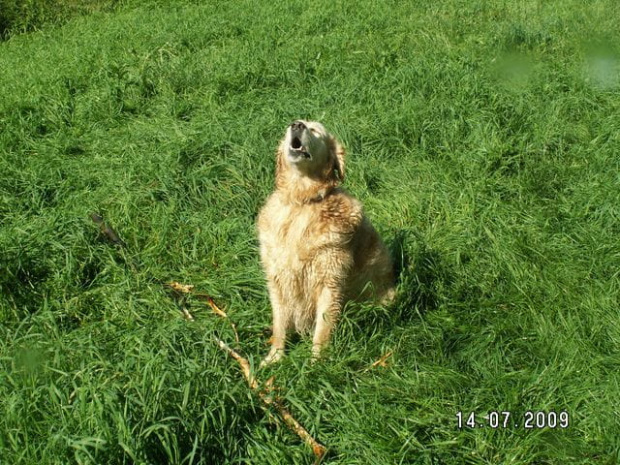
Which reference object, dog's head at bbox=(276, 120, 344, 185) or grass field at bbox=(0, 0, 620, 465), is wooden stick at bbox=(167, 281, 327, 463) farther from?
dog's head at bbox=(276, 120, 344, 185)

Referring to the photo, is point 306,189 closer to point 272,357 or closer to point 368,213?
point 272,357

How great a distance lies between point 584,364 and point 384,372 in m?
0.99

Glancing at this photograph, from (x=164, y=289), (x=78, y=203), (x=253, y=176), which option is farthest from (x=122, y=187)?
(x=164, y=289)

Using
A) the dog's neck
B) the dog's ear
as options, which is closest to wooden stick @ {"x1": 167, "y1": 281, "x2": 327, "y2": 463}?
the dog's neck

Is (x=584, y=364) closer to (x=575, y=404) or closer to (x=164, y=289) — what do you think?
(x=575, y=404)

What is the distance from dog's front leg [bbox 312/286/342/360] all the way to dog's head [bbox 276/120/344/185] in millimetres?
627

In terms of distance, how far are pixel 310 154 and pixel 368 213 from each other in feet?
4.51

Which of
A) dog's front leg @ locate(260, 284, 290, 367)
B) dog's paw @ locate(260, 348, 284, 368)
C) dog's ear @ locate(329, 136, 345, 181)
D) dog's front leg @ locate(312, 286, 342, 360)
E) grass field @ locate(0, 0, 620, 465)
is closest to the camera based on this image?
grass field @ locate(0, 0, 620, 465)

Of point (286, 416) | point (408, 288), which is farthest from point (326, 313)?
point (286, 416)

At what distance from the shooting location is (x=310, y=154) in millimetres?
3791

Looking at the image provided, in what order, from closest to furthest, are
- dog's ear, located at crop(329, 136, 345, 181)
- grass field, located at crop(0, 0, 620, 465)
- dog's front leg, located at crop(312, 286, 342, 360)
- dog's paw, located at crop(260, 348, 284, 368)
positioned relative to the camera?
grass field, located at crop(0, 0, 620, 465) < dog's paw, located at crop(260, 348, 284, 368) < dog's front leg, located at crop(312, 286, 342, 360) < dog's ear, located at crop(329, 136, 345, 181)

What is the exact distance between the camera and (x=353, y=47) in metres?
7.84

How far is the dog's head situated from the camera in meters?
3.79

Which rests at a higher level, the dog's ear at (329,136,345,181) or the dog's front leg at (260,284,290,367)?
the dog's ear at (329,136,345,181)
